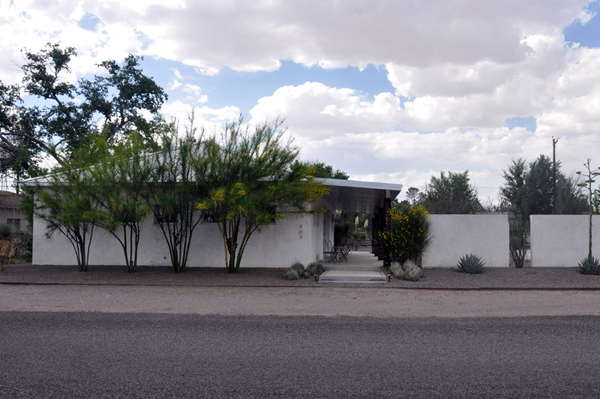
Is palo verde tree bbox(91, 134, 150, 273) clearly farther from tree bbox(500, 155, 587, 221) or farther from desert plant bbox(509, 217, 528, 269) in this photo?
tree bbox(500, 155, 587, 221)

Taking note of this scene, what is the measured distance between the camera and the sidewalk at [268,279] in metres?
12.8

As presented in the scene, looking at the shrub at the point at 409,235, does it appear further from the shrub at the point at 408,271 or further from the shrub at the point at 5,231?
the shrub at the point at 5,231

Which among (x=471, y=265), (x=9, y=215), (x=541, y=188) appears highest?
(x=541, y=188)

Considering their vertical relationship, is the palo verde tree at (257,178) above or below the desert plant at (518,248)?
above

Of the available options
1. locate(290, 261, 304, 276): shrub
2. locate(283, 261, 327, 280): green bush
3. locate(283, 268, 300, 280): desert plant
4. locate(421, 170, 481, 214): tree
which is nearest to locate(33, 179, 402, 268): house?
locate(283, 261, 327, 280): green bush

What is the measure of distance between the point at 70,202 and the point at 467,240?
12.1 m

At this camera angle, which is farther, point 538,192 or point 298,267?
point 538,192

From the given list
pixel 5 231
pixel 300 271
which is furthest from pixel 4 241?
pixel 300 271

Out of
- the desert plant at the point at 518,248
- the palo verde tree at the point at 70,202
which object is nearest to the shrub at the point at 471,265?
the desert plant at the point at 518,248

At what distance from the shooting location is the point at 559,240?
51.8 feet

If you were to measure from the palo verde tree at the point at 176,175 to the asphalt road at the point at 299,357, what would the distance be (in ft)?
19.1

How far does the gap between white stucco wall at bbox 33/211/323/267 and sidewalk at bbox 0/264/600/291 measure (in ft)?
1.64

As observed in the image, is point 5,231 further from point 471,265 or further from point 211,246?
point 471,265

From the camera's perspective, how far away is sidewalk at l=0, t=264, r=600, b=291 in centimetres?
1283
